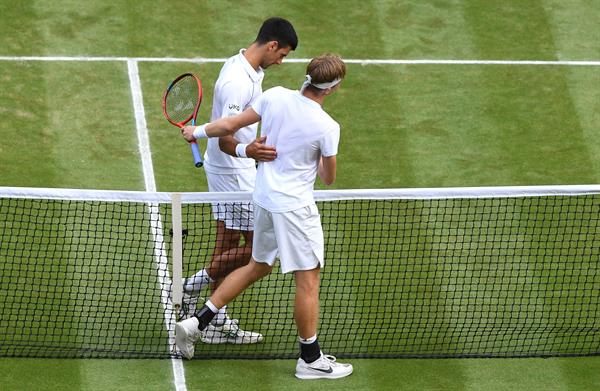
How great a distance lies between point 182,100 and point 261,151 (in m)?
1.34

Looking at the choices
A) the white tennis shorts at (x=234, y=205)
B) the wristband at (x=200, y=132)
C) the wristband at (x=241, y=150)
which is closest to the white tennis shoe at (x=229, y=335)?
the white tennis shorts at (x=234, y=205)

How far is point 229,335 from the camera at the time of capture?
11.9m

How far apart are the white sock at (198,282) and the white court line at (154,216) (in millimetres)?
231

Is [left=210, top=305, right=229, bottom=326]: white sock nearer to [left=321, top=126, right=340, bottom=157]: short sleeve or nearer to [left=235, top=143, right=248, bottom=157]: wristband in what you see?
[left=235, top=143, right=248, bottom=157]: wristband

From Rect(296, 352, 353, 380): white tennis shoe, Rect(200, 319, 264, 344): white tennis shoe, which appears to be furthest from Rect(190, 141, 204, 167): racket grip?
Rect(296, 352, 353, 380): white tennis shoe

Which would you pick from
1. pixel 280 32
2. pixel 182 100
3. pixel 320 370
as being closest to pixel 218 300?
pixel 320 370

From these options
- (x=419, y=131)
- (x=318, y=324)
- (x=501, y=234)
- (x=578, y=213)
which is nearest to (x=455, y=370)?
(x=318, y=324)

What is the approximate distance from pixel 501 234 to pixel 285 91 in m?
3.44

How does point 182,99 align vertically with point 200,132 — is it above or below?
above

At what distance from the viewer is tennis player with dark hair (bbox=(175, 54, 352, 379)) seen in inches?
428

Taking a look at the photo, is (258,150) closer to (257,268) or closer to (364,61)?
(257,268)

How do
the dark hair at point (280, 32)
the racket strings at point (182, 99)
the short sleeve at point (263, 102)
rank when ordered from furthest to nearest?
the racket strings at point (182, 99) < the dark hair at point (280, 32) < the short sleeve at point (263, 102)

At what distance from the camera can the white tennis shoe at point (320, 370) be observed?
11.4m

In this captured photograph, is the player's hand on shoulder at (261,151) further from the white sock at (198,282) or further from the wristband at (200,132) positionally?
the white sock at (198,282)
